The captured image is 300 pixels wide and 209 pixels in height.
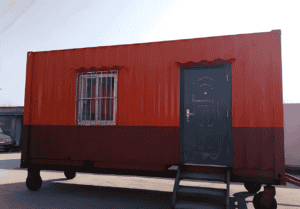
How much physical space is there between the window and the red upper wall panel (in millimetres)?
153

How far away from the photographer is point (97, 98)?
5570 mm

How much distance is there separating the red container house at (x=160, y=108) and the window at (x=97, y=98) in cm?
2

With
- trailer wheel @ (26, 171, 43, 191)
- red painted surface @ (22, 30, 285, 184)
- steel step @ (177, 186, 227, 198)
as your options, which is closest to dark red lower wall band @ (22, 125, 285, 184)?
red painted surface @ (22, 30, 285, 184)

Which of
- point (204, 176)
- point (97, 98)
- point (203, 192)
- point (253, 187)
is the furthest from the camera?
point (253, 187)

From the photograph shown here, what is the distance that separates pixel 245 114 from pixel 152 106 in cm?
193

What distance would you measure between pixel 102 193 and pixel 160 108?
9.30 ft

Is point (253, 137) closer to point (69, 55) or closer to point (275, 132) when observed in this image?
point (275, 132)

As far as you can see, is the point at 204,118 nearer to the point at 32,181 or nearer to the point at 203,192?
the point at 203,192

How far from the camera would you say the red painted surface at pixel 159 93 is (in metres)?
4.51

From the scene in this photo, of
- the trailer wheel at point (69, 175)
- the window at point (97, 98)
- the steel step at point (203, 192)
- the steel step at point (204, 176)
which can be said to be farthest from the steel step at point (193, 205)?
the trailer wheel at point (69, 175)

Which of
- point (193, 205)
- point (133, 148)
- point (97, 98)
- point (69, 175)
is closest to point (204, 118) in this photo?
point (133, 148)

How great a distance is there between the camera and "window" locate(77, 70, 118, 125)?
5.52 m

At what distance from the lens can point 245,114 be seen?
15.2 ft

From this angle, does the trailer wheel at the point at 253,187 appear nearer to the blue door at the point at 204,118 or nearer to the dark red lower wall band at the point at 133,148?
the blue door at the point at 204,118
